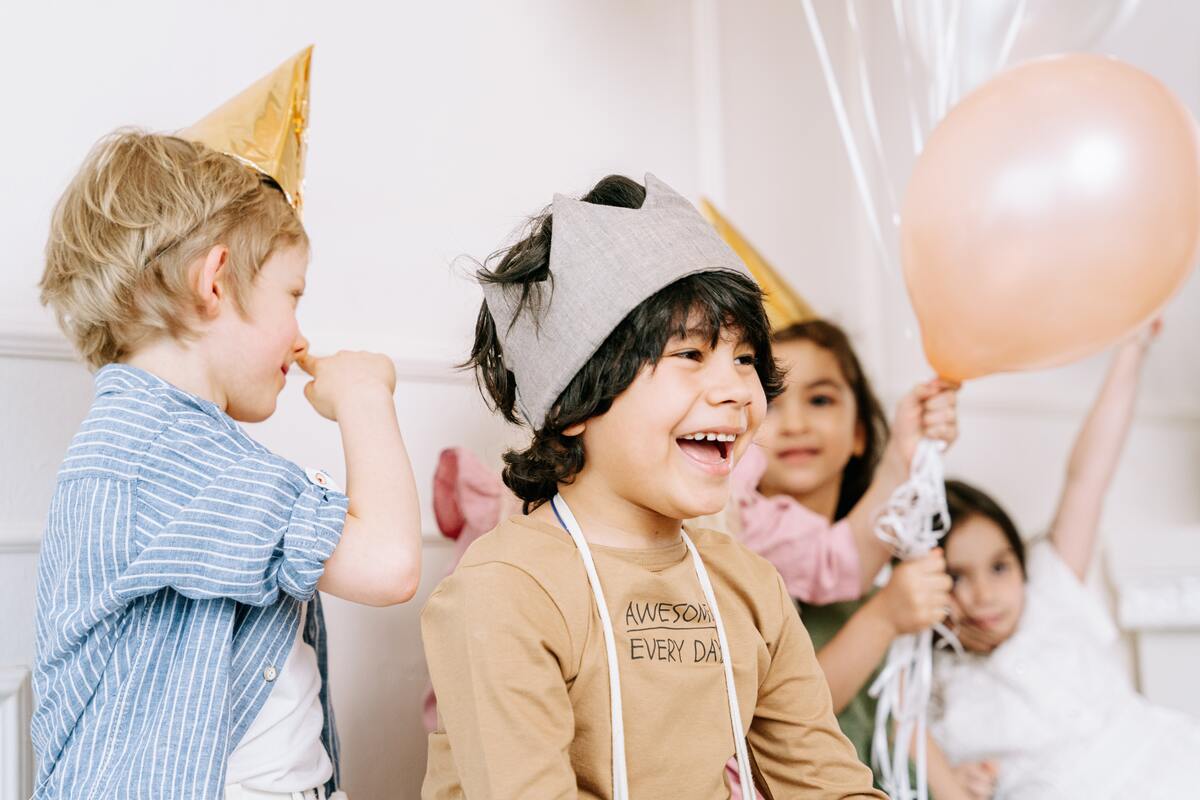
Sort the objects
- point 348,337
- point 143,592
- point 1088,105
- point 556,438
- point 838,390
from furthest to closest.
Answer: point 838,390
point 348,337
point 1088,105
point 556,438
point 143,592

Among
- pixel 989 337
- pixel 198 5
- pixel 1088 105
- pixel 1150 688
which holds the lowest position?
pixel 1150 688

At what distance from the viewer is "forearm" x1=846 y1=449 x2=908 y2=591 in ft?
4.70

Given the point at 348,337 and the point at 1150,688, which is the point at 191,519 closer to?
the point at 348,337

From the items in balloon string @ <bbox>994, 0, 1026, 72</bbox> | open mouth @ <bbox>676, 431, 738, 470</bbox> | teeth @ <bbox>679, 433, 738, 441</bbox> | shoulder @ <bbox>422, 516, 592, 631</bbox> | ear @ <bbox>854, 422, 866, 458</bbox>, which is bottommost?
ear @ <bbox>854, 422, 866, 458</bbox>

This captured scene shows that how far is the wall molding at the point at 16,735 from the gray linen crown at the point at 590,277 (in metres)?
0.56

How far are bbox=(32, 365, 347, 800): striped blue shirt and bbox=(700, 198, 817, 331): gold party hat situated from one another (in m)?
0.89

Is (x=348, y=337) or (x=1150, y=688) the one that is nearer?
(x=348, y=337)

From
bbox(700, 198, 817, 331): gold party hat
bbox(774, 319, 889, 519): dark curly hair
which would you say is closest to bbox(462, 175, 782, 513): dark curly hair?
bbox(700, 198, 817, 331): gold party hat

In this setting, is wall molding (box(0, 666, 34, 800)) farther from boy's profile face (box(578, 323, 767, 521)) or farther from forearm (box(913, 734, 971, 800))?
forearm (box(913, 734, 971, 800))

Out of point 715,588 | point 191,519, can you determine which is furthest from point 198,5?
point 715,588

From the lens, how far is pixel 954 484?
70.6 inches

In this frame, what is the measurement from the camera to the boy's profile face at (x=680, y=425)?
909 mm

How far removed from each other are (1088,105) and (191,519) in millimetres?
1016

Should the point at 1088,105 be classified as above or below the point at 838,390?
above
